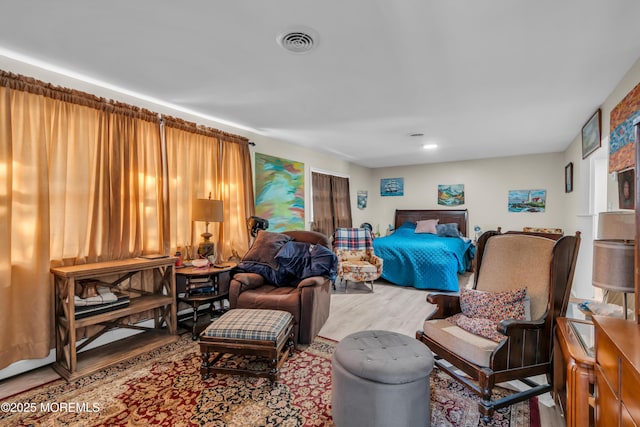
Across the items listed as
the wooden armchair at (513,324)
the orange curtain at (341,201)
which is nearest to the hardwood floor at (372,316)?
the wooden armchair at (513,324)

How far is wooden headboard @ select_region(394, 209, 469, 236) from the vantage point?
22.3ft

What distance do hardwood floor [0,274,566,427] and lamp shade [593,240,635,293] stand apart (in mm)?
869

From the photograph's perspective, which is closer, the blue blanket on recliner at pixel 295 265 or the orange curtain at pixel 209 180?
the blue blanket on recliner at pixel 295 265

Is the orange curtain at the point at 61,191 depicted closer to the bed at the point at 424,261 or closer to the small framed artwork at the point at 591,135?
the bed at the point at 424,261

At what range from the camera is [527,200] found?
6.29 meters

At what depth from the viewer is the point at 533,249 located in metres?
2.21

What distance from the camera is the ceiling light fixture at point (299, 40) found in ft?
6.40

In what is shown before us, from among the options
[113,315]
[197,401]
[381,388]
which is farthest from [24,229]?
[381,388]

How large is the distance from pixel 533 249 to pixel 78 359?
146 inches

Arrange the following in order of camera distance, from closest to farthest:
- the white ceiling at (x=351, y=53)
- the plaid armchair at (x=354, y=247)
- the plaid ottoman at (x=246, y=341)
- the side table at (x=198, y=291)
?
the white ceiling at (x=351, y=53) → the plaid ottoman at (x=246, y=341) → the side table at (x=198, y=291) → the plaid armchair at (x=354, y=247)

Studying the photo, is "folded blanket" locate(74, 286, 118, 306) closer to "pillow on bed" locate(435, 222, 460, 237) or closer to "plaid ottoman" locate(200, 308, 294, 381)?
"plaid ottoman" locate(200, 308, 294, 381)

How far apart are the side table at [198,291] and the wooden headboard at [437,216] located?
17.1 ft

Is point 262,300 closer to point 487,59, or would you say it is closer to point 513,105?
point 487,59

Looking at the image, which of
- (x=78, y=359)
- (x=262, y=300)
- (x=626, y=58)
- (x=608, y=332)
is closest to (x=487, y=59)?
(x=626, y=58)
